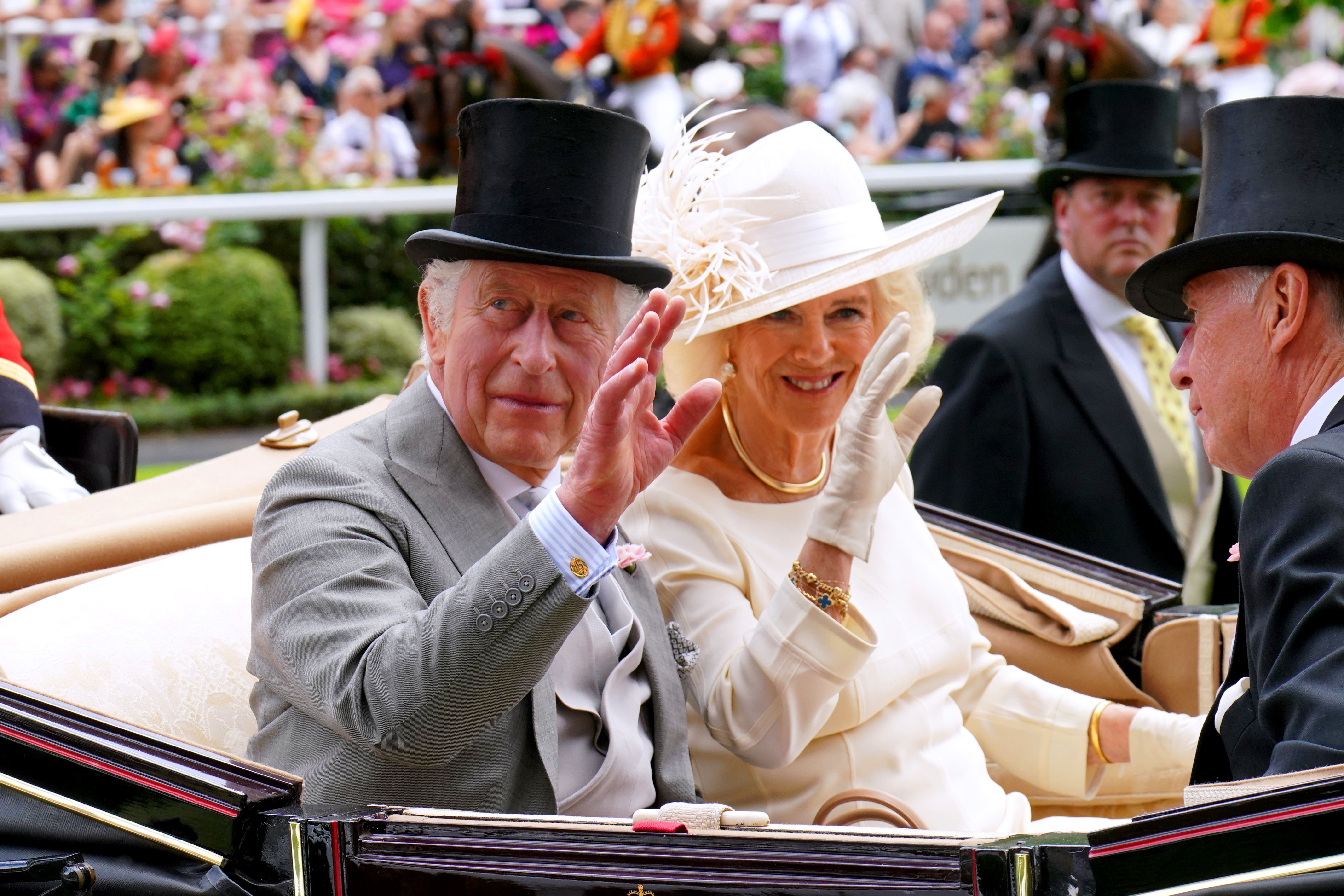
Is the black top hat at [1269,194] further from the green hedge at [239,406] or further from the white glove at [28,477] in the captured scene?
the green hedge at [239,406]

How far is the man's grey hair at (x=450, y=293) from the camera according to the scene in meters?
2.07

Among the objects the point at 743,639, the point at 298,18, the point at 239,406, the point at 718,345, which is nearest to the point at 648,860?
the point at 743,639

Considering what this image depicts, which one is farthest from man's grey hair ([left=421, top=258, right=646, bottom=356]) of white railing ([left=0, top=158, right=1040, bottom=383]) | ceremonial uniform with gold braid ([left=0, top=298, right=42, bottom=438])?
white railing ([left=0, top=158, right=1040, bottom=383])

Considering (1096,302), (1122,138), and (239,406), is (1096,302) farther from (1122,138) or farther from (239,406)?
(239,406)

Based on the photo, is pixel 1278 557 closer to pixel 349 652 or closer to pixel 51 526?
pixel 349 652

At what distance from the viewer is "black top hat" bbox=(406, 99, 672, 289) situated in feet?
6.61

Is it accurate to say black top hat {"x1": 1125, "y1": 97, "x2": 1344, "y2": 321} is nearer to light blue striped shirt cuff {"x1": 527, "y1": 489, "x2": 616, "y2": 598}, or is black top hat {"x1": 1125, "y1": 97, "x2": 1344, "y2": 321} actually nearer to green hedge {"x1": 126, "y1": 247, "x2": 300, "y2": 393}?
light blue striped shirt cuff {"x1": 527, "y1": 489, "x2": 616, "y2": 598}

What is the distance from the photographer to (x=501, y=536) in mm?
1984

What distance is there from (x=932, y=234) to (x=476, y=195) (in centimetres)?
79

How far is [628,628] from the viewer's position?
2.13 meters

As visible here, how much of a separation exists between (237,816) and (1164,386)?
285 centimetres

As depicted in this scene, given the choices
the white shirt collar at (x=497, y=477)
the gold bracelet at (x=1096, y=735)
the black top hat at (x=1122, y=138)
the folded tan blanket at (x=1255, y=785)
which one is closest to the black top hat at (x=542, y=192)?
the white shirt collar at (x=497, y=477)

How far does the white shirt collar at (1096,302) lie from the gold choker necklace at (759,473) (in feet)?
5.42

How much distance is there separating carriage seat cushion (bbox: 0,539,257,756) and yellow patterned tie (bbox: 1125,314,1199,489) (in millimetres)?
2358
